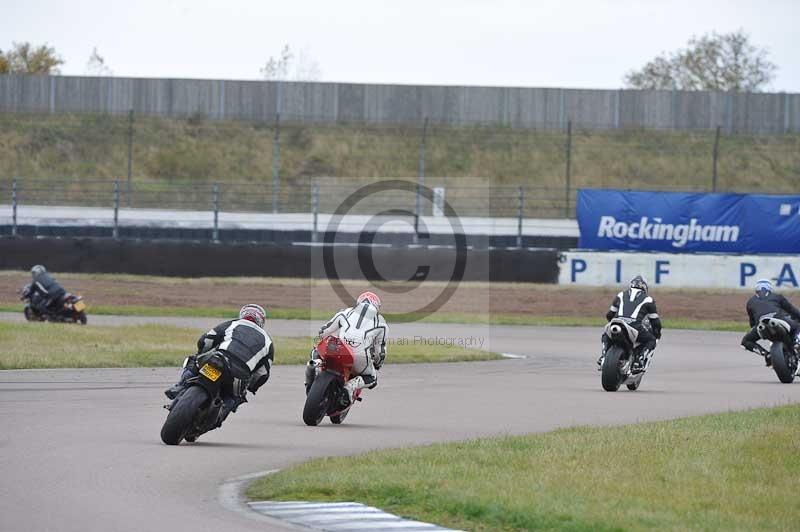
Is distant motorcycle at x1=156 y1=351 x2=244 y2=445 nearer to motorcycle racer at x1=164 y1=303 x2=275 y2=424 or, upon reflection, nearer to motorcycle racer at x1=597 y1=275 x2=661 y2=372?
motorcycle racer at x1=164 y1=303 x2=275 y2=424

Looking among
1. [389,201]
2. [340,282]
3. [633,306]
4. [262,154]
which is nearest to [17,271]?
[340,282]

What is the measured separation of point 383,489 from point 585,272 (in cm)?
2471

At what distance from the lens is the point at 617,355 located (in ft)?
58.7

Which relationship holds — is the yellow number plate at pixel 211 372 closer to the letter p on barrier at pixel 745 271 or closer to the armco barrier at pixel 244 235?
the armco barrier at pixel 244 235

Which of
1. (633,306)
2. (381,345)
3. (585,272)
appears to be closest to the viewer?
(381,345)

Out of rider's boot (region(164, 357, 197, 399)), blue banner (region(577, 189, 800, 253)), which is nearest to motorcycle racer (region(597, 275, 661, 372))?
rider's boot (region(164, 357, 197, 399))

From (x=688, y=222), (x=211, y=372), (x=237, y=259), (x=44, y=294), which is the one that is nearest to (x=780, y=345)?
(x=211, y=372)

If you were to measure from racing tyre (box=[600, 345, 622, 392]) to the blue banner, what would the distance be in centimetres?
1702

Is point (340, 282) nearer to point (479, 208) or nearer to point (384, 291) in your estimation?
point (384, 291)

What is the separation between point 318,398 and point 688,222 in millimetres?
22765

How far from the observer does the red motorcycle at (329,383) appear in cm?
1359

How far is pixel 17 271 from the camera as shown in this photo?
1359 inches

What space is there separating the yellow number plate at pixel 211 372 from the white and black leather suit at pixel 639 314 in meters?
7.46

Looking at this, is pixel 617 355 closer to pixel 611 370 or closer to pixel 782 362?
pixel 611 370
